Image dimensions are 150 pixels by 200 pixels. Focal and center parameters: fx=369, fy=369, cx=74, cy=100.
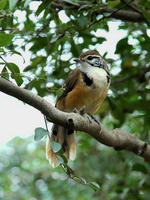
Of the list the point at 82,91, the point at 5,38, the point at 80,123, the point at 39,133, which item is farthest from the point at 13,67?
the point at 82,91

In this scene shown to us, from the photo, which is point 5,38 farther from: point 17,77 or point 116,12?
point 116,12

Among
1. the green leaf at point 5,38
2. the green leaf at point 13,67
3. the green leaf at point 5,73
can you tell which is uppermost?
the green leaf at point 5,38

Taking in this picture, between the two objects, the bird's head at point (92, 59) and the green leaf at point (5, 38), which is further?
the bird's head at point (92, 59)

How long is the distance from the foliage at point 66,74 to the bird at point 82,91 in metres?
0.12

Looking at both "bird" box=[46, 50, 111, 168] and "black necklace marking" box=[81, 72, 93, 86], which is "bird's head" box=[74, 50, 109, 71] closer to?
"bird" box=[46, 50, 111, 168]

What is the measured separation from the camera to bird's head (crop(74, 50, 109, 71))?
4.51m

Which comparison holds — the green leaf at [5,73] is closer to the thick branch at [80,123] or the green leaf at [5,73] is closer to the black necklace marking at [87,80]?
the thick branch at [80,123]

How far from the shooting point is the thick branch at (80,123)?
93.2 inches

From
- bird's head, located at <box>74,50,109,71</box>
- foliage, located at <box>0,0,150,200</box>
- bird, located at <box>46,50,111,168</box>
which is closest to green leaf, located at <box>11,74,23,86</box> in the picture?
foliage, located at <box>0,0,150,200</box>

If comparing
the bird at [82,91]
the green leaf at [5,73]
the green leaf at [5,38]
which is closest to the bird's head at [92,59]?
the bird at [82,91]

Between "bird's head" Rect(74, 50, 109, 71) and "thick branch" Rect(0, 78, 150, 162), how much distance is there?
1063 millimetres

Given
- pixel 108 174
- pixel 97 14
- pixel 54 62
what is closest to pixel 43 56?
pixel 54 62

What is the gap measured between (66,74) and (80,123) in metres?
1.16

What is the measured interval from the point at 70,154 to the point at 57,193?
1.56 metres
